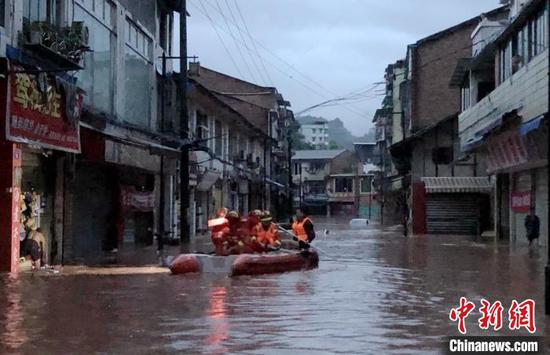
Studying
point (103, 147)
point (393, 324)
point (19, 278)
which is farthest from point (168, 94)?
point (393, 324)

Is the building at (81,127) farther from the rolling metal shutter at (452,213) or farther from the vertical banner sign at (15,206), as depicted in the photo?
the rolling metal shutter at (452,213)

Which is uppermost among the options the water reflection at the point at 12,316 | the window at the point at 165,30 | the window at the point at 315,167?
the window at the point at 165,30

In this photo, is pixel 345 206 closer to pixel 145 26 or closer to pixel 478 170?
pixel 478 170

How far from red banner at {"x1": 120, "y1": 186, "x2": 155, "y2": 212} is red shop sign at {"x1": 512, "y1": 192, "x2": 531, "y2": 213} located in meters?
14.7

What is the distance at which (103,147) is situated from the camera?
72.7 ft

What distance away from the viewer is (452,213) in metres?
46.6

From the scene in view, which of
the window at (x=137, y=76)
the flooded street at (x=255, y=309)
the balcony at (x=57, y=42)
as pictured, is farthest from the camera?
the window at (x=137, y=76)

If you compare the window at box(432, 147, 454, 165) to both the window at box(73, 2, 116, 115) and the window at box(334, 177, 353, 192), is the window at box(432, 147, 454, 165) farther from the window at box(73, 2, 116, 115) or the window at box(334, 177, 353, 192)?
the window at box(334, 177, 353, 192)

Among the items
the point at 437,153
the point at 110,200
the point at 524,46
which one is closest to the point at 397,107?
the point at 437,153

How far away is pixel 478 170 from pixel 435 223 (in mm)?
4273

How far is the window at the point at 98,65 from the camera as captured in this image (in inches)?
906

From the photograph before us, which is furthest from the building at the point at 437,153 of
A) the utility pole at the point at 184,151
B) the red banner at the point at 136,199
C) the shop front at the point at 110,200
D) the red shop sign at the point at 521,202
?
the red banner at the point at 136,199

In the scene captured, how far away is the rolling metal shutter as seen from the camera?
1817 inches

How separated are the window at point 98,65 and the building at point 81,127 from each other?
31 mm
